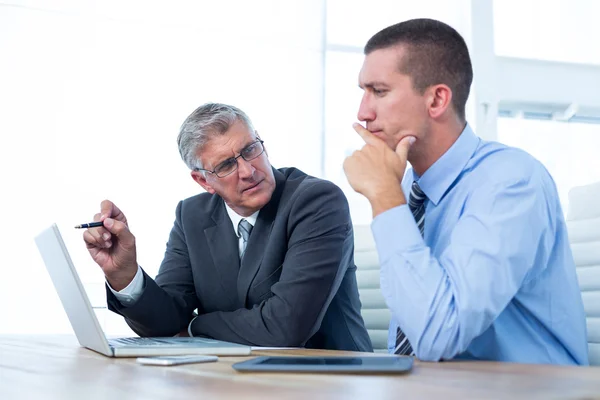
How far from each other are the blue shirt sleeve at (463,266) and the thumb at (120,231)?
86 cm

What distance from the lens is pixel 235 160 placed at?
222cm

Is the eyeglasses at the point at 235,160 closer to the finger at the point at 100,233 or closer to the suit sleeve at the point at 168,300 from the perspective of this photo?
the suit sleeve at the point at 168,300

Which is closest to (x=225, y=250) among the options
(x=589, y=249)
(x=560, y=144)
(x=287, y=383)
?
(x=589, y=249)

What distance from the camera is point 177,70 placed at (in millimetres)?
3998

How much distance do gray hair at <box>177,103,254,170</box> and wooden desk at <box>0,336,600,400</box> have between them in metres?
1.15

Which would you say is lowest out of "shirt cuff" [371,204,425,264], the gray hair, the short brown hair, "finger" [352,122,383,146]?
the gray hair

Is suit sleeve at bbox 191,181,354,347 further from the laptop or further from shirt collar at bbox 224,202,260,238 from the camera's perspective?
the laptop

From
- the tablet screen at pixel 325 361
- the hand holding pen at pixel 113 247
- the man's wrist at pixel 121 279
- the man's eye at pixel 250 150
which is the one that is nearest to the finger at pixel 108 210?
the hand holding pen at pixel 113 247

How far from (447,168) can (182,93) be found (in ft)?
8.76

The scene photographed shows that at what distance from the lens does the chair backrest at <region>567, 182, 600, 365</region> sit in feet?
5.52

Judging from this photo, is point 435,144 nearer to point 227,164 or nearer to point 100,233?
point 227,164

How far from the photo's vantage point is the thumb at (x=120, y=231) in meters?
1.91

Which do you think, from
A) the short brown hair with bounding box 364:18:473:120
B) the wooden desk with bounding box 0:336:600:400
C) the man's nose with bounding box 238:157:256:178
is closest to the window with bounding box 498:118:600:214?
the man's nose with bounding box 238:157:256:178

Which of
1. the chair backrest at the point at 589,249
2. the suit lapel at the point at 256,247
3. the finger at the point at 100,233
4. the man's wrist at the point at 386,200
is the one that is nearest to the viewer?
the man's wrist at the point at 386,200
